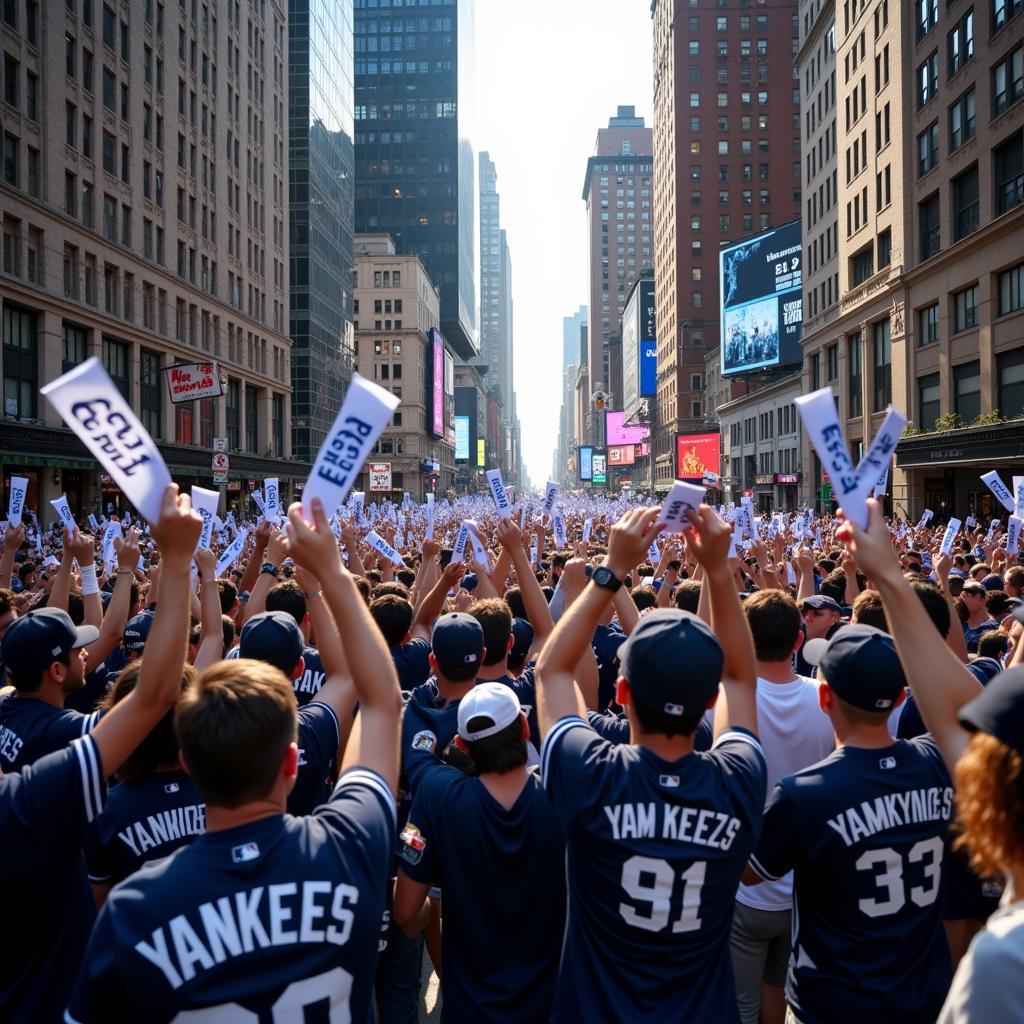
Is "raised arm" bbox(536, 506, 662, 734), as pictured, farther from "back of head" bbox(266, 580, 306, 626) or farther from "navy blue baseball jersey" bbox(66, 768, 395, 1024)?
"back of head" bbox(266, 580, 306, 626)

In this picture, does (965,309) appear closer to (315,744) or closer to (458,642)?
(458,642)

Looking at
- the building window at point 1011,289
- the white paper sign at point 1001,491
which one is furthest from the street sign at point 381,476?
the white paper sign at point 1001,491

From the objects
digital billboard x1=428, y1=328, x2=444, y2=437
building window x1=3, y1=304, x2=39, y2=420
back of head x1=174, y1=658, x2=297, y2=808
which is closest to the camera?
back of head x1=174, y1=658, x2=297, y2=808

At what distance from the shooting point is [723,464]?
3371 inches

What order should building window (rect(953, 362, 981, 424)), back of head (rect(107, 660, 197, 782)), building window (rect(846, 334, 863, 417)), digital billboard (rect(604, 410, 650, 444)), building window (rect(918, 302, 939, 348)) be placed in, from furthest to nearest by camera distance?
1. digital billboard (rect(604, 410, 650, 444))
2. building window (rect(846, 334, 863, 417))
3. building window (rect(918, 302, 939, 348))
4. building window (rect(953, 362, 981, 424))
5. back of head (rect(107, 660, 197, 782))

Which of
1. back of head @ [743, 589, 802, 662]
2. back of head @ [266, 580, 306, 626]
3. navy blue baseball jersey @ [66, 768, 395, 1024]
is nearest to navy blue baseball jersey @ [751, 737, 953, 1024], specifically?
back of head @ [743, 589, 802, 662]

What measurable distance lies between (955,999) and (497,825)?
1.75 m

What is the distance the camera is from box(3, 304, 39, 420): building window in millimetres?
32656

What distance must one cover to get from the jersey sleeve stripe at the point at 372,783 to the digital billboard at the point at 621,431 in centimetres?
13362

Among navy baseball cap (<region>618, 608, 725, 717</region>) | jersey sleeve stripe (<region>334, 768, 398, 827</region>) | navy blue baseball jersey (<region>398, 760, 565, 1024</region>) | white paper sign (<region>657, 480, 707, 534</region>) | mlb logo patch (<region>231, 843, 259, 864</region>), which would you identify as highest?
white paper sign (<region>657, 480, 707, 534</region>)

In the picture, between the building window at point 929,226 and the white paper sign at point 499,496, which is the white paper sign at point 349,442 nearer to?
the white paper sign at point 499,496

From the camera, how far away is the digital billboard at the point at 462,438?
16100 centimetres

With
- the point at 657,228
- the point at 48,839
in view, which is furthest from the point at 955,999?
the point at 657,228

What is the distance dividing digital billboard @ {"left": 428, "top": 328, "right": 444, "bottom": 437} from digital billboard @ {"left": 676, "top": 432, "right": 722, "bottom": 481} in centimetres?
4386
